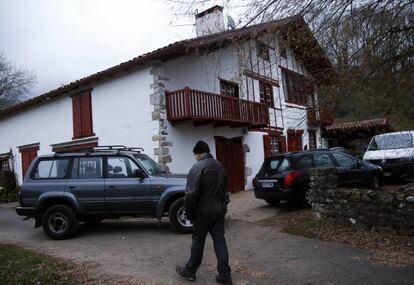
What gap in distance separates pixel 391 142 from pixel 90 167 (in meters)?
11.3

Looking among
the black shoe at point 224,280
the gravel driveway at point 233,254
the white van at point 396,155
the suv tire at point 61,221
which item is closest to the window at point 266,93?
the white van at point 396,155

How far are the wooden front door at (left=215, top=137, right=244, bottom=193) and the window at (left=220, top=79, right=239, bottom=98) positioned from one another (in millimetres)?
1908

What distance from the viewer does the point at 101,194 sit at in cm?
927

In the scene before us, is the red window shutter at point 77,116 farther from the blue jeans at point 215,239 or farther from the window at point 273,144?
the blue jeans at point 215,239

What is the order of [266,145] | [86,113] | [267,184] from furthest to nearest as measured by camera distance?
1. [266,145]
2. [86,113]
3. [267,184]

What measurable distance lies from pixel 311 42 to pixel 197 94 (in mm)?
7217

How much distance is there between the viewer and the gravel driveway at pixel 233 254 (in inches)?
238

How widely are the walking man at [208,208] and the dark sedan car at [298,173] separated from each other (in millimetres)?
5692

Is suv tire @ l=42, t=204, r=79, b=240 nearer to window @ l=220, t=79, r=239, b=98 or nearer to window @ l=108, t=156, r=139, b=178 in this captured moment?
window @ l=108, t=156, r=139, b=178

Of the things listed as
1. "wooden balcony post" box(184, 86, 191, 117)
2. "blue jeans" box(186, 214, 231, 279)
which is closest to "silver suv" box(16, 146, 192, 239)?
"blue jeans" box(186, 214, 231, 279)

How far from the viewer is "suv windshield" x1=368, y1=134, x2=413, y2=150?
15120 mm

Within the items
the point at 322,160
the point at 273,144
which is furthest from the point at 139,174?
the point at 273,144

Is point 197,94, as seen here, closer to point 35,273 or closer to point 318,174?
point 318,174

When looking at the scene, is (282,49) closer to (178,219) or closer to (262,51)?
(262,51)
